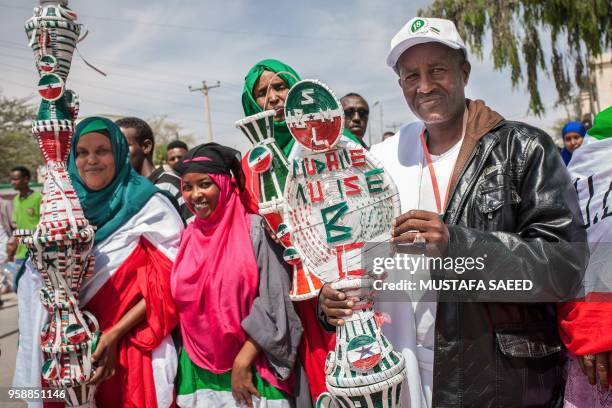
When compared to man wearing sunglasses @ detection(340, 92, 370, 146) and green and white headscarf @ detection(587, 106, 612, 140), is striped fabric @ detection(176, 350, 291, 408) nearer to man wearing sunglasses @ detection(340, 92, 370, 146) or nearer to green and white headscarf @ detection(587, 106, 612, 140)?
green and white headscarf @ detection(587, 106, 612, 140)

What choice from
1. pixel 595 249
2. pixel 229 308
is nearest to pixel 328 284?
pixel 229 308

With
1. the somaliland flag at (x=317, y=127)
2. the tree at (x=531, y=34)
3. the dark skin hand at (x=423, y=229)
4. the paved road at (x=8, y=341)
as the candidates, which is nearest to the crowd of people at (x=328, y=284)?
the dark skin hand at (x=423, y=229)

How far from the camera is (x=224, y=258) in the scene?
6.21ft

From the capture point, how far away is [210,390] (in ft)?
6.24

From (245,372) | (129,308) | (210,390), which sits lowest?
(210,390)

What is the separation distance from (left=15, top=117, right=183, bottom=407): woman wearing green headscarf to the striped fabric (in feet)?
0.21

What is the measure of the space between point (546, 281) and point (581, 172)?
1.49ft

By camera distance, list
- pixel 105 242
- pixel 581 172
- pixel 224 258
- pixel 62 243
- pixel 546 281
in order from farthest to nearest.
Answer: pixel 105 242 < pixel 224 258 < pixel 62 243 < pixel 581 172 < pixel 546 281

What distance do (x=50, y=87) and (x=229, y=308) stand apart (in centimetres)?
111

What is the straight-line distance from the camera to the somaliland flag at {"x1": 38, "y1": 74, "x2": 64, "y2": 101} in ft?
5.93

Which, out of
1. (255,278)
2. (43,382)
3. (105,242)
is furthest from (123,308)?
(255,278)

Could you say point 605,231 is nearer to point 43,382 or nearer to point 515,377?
point 515,377

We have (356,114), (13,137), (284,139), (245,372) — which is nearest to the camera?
(245,372)

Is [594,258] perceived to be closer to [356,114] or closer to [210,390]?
[210,390]
